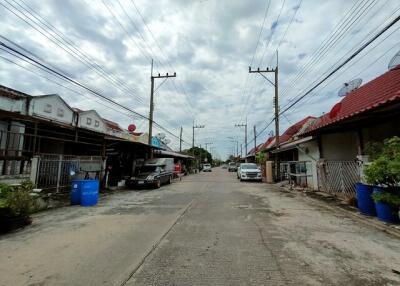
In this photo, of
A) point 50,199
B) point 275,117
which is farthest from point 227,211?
point 275,117

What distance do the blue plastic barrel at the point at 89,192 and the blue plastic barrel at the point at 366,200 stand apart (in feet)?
33.6

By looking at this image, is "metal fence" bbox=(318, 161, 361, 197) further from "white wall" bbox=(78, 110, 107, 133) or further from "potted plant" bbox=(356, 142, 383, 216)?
"white wall" bbox=(78, 110, 107, 133)

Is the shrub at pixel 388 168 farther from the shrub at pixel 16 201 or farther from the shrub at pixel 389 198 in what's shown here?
the shrub at pixel 16 201

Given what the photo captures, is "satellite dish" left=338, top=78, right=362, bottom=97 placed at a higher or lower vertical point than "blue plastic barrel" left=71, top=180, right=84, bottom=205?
higher

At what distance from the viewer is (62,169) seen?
40.1ft

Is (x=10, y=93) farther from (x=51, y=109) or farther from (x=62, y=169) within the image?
(x=62, y=169)

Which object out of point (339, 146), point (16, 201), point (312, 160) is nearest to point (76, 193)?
point (16, 201)

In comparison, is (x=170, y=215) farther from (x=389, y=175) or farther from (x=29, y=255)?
(x=389, y=175)

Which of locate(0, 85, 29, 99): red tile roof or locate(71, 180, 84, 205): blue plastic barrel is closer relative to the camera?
locate(71, 180, 84, 205): blue plastic barrel

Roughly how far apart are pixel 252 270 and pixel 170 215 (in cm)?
491

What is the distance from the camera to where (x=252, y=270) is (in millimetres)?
4082

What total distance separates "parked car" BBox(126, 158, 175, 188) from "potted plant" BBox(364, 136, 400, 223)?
44.3ft

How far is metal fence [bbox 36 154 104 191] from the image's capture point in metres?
11.0

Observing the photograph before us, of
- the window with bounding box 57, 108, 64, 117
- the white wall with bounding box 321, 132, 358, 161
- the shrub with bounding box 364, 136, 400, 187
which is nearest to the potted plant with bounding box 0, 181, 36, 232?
the shrub with bounding box 364, 136, 400, 187
